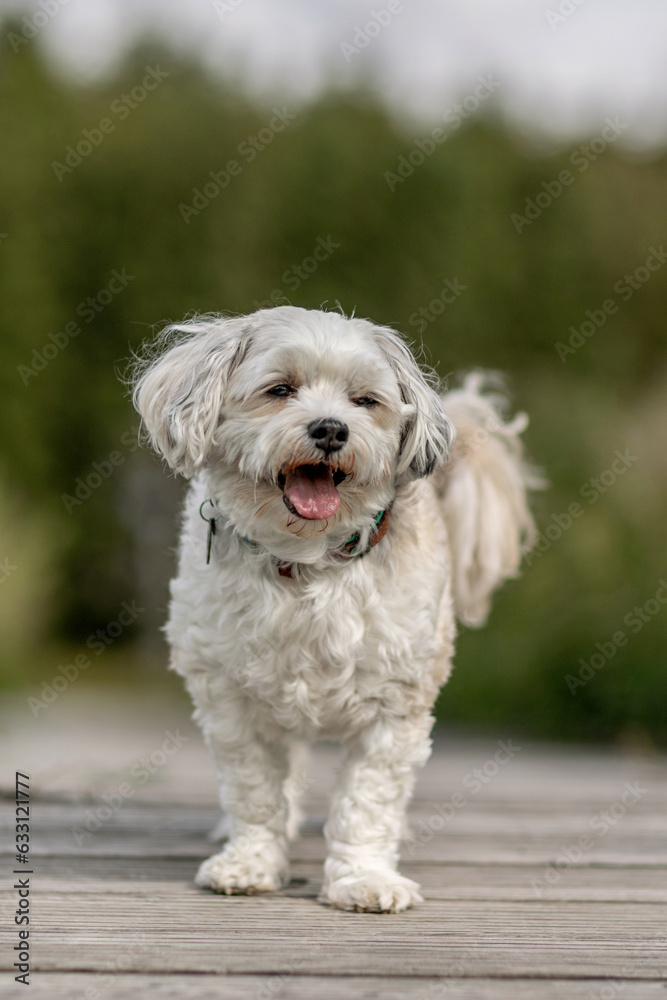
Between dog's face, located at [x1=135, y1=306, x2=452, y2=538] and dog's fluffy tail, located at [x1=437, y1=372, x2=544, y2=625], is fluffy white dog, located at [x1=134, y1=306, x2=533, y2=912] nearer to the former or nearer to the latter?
dog's face, located at [x1=135, y1=306, x2=452, y2=538]

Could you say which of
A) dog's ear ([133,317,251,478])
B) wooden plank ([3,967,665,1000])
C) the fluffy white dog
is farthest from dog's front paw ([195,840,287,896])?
dog's ear ([133,317,251,478])

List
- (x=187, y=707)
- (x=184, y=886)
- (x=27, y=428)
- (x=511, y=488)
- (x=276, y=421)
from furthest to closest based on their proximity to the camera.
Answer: (x=27, y=428) < (x=187, y=707) < (x=511, y=488) < (x=184, y=886) < (x=276, y=421)

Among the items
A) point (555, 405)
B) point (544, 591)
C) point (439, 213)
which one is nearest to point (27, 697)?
point (544, 591)

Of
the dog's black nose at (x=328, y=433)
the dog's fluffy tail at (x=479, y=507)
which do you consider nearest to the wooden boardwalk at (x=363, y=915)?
the dog's fluffy tail at (x=479, y=507)

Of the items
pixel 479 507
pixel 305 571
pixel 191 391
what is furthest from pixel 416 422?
pixel 479 507

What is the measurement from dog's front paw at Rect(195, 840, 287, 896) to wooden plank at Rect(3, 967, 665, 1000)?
2.41ft

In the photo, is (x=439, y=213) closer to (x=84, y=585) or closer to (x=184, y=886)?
(x=84, y=585)

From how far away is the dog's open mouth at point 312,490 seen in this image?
2584 millimetres

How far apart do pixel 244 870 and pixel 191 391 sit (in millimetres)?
1263

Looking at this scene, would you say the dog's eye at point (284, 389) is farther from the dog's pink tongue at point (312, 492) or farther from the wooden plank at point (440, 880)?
the wooden plank at point (440, 880)

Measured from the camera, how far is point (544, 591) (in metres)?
7.40

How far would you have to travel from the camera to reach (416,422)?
2781 mm

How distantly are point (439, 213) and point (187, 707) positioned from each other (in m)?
6.74

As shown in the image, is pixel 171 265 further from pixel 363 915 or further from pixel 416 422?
pixel 363 915
